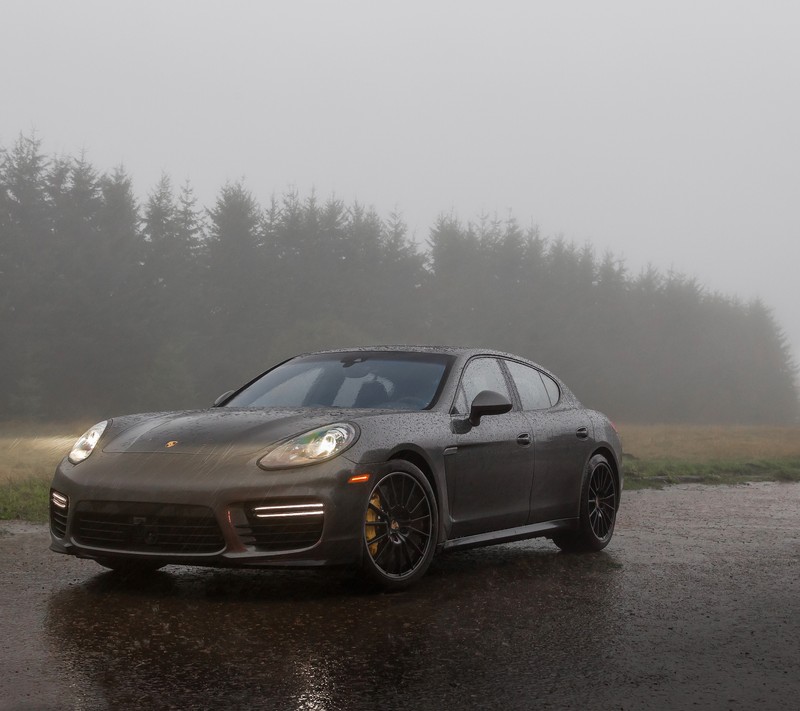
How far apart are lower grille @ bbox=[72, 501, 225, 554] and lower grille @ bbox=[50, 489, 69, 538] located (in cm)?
35

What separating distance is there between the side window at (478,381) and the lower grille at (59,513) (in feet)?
8.17

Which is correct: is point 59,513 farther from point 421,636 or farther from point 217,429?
point 421,636

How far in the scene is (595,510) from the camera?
8.66 m

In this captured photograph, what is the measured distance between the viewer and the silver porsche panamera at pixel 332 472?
6008 mm

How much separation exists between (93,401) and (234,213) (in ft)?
52.6

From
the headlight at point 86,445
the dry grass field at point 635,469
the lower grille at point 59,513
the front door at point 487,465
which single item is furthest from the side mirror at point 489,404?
the dry grass field at point 635,469

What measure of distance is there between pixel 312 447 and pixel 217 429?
618mm

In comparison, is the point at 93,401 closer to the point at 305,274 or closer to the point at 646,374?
the point at 305,274

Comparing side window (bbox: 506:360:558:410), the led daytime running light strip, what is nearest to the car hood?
the led daytime running light strip

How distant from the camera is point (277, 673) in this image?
4535 mm

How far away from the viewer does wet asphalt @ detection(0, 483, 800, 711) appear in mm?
4254

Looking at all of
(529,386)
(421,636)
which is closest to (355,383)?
(529,386)

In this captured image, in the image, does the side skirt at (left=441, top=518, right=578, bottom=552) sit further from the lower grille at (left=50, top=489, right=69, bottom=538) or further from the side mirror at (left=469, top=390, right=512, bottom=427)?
the lower grille at (left=50, top=489, right=69, bottom=538)

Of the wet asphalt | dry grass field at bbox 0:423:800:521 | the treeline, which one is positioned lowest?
dry grass field at bbox 0:423:800:521
